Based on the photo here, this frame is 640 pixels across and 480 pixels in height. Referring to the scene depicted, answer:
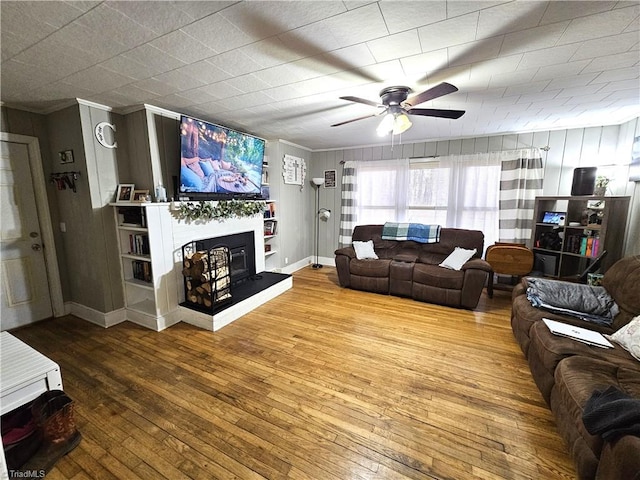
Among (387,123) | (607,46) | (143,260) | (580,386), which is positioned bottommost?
(580,386)

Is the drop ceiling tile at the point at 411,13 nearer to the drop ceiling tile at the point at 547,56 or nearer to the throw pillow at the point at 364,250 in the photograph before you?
the drop ceiling tile at the point at 547,56

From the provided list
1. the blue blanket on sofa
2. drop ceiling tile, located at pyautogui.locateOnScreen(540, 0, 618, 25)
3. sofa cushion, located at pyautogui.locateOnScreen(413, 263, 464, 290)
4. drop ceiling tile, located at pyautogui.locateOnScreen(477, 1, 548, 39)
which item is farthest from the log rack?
drop ceiling tile, located at pyautogui.locateOnScreen(540, 0, 618, 25)

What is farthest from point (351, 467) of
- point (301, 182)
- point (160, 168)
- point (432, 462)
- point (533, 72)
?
point (301, 182)

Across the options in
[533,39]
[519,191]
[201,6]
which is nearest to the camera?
[201,6]

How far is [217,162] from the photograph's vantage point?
10.5ft

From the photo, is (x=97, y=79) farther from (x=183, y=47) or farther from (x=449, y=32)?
(x=449, y=32)

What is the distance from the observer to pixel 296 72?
80.4 inches

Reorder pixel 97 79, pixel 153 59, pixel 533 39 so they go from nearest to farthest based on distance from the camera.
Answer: pixel 533 39 → pixel 153 59 → pixel 97 79

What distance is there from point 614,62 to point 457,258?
235 cm

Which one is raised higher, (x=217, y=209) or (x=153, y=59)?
(x=153, y=59)

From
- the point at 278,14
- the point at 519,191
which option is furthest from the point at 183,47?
the point at 519,191

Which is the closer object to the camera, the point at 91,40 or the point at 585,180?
the point at 91,40

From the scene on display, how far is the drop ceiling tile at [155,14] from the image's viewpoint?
1.31 meters

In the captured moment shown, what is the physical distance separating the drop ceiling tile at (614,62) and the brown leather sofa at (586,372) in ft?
4.87
